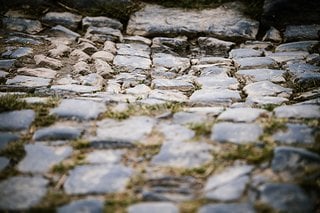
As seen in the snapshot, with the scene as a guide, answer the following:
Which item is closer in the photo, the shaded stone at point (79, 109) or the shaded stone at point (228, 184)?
the shaded stone at point (228, 184)

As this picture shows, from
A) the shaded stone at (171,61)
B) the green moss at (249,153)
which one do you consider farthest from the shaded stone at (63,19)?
the green moss at (249,153)

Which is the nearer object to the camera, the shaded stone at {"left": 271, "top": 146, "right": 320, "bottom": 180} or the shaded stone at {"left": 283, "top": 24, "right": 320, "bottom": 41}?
the shaded stone at {"left": 271, "top": 146, "right": 320, "bottom": 180}

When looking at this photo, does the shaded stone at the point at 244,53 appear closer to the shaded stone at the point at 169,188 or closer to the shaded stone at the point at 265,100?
the shaded stone at the point at 265,100

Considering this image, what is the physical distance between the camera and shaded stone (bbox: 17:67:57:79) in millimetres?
3219

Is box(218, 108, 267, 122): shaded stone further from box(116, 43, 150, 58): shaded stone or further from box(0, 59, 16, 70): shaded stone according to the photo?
box(0, 59, 16, 70): shaded stone

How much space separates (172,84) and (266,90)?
0.75 meters

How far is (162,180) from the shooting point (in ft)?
5.82

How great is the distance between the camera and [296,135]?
2.06 metres

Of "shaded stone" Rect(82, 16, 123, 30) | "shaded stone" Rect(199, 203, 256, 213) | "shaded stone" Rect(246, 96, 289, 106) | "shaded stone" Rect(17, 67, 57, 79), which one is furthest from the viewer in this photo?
"shaded stone" Rect(82, 16, 123, 30)

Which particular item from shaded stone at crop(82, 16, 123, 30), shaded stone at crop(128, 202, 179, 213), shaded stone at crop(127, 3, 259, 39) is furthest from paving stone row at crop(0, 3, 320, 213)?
shaded stone at crop(82, 16, 123, 30)

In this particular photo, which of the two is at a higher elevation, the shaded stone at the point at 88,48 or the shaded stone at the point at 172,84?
the shaded stone at the point at 88,48

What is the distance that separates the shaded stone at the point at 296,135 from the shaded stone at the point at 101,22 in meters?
3.10

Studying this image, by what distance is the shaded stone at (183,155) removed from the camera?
74.7 inches

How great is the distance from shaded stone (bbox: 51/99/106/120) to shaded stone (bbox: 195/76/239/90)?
0.99 m
